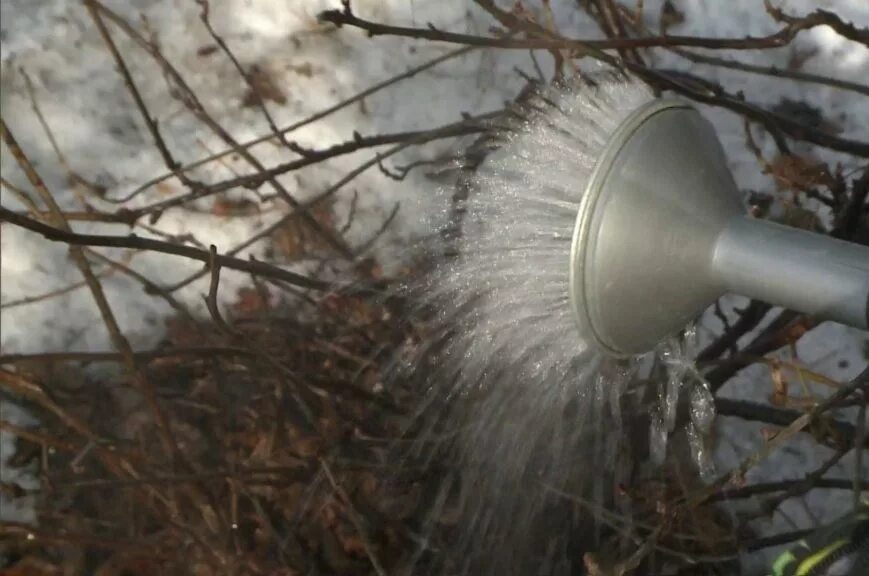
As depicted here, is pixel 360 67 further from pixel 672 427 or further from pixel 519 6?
pixel 672 427

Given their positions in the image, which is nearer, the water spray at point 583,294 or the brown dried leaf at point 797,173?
the water spray at point 583,294

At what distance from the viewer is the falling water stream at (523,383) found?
1.75 metres

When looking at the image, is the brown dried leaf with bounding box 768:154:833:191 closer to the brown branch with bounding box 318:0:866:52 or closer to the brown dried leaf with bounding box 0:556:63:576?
the brown branch with bounding box 318:0:866:52

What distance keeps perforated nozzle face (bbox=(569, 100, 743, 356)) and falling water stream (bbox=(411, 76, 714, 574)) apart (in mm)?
231

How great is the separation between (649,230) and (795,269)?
0.73 ft

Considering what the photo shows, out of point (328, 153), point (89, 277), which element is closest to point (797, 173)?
point (328, 153)

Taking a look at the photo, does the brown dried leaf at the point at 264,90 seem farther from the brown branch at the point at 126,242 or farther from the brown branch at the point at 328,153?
the brown branch at the point at 126,242

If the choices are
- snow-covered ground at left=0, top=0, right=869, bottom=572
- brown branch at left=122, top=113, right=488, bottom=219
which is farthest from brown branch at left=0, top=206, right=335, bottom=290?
snow-covered ground at left=0, top=0, right=869, bottom=572

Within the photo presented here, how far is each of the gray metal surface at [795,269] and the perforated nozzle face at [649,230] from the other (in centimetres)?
3

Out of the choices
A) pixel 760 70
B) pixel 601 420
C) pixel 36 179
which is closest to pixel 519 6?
pixel 760 70

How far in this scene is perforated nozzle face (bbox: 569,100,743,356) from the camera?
4.40ft

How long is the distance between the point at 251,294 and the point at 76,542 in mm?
876

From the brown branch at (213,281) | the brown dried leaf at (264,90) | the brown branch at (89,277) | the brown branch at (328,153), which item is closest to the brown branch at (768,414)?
the brown branch at (328,153)

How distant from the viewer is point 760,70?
1918 millimetres
